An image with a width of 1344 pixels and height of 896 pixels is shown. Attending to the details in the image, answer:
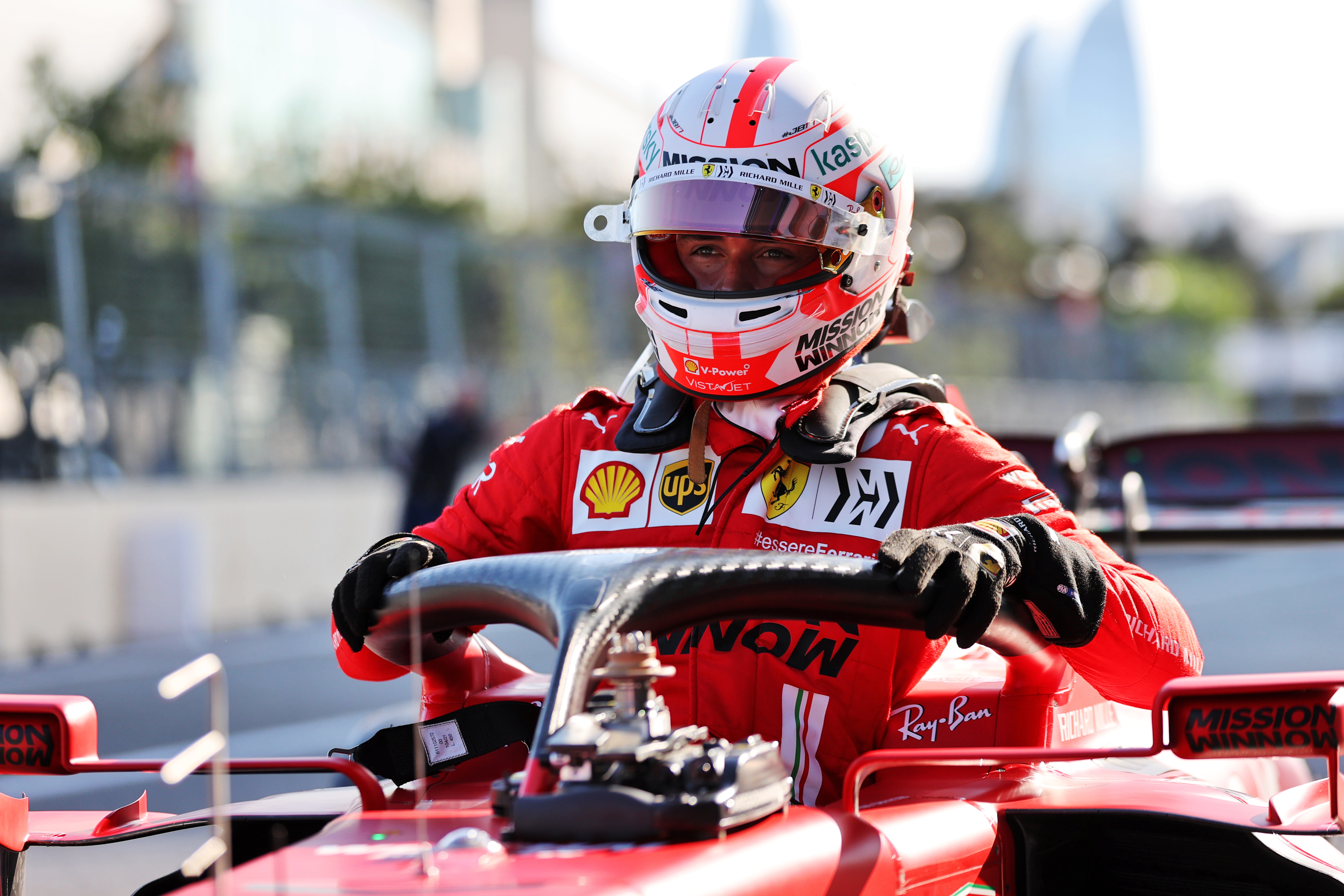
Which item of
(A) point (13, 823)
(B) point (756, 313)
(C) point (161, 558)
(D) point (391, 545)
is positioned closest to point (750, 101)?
(B) point (756, 313)

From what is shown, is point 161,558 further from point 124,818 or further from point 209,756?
point 209,756

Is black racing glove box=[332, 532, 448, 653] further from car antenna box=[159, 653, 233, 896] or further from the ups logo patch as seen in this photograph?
car antenna box=[159, 653, 233, 896]

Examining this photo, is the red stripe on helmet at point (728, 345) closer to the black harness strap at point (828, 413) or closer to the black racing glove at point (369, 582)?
the black harness strap at point (828, 413)

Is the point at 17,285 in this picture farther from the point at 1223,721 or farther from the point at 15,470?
the point at 1223,721

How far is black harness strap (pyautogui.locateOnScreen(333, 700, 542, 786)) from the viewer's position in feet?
6.97

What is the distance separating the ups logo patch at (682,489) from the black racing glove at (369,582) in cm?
46

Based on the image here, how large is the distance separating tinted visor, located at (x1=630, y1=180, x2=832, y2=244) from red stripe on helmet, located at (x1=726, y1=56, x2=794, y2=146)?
97mm

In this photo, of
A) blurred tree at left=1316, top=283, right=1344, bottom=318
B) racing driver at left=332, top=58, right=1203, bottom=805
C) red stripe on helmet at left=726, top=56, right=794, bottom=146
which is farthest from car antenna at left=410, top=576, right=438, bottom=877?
blurred tree at left=1316, top=283, right=1344, bottom=318

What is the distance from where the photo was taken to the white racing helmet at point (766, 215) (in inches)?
105

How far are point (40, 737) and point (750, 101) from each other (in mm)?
1613

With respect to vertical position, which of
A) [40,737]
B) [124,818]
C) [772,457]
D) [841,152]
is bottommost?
[124,818]

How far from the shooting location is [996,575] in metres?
1.93

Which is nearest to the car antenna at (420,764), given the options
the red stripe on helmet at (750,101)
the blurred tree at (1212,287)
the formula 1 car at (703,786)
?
the formula 1 car at (703,786)

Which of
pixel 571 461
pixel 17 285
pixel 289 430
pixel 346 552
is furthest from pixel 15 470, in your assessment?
pixel 571 461
